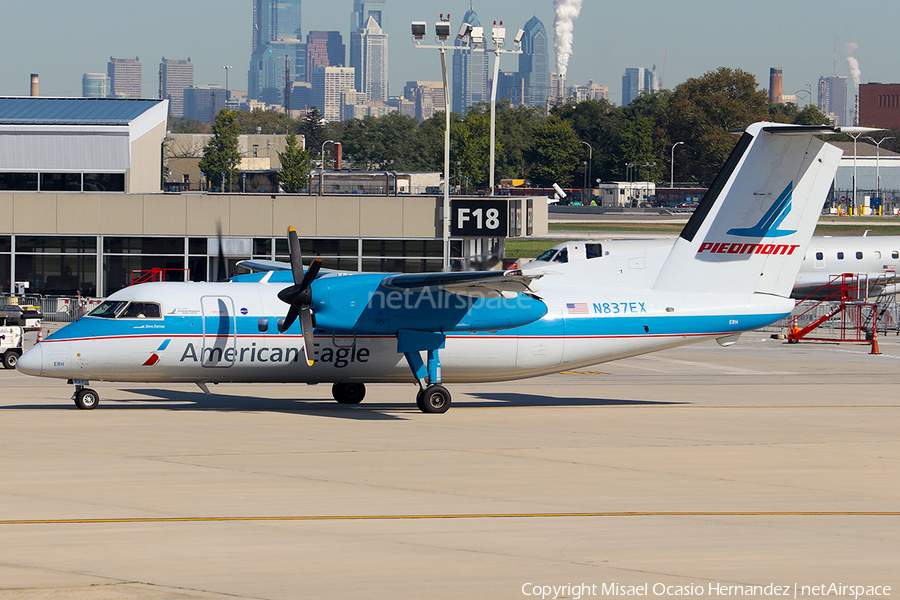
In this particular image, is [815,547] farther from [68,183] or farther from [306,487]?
[68,183]

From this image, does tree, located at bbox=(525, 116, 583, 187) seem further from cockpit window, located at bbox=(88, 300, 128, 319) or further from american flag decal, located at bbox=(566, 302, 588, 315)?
cockpit window, located at bbox=(88, 300, 128, 319)

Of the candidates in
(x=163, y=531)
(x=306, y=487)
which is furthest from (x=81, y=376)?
(x=163, y=531)

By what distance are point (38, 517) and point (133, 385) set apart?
15.3m

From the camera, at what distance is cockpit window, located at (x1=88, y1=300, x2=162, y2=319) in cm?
2242

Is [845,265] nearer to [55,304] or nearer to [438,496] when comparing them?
[55,304]

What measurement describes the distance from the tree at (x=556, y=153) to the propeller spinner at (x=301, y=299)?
5530 inches

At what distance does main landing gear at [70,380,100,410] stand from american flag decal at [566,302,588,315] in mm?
11084

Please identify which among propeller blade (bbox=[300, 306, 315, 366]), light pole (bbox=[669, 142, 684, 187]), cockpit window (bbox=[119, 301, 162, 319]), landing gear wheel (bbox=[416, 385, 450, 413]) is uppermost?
light pole (bbox=[669, 142, 684, 187])

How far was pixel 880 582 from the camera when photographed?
419 inches

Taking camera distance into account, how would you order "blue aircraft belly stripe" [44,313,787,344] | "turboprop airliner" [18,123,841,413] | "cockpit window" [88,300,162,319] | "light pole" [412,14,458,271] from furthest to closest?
1. "light pole" [412,14,458,271]
2. "blue aircraft belly stripe" [44,313,787,344]
3. "cockpit window" [88,300,162,319]
4. "turboprop airliner" [18,123,841,413]

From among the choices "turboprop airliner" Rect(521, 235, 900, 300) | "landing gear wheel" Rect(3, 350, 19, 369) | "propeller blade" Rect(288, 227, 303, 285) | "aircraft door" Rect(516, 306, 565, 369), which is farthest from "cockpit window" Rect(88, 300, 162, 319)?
"turboprop airliner" Rect(521, 235, 900, 300)

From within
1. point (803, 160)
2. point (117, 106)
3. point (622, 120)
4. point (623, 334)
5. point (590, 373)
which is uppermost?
point (622, 120)

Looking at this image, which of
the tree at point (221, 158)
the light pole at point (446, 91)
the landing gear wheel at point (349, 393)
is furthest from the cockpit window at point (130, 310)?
the tree at point (221, 158)

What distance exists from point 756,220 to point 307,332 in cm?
1108
